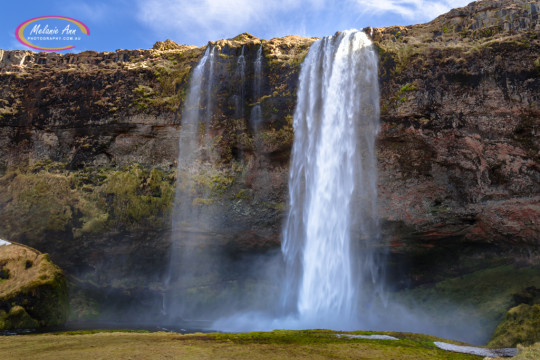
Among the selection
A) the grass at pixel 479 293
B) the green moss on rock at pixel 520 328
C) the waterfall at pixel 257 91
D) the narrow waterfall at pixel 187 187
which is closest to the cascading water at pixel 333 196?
the waterfall at pixel 257 91

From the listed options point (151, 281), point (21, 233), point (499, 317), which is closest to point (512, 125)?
point (499, 317)

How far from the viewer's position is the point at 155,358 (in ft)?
28.2

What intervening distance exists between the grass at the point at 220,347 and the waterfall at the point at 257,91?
44.1 ft

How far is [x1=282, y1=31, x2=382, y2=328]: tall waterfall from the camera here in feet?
67.5

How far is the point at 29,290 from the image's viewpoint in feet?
54.1

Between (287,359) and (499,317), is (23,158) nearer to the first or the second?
(287,359)

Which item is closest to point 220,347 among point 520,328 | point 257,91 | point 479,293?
point 520,328

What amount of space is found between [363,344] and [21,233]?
69.2ft

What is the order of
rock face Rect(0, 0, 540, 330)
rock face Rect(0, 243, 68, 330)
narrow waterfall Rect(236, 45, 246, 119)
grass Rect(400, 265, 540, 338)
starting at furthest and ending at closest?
narrow waterfall Rect(236, 45, 246, 119) < rock face Rect(0, 0, 540, 330) < grass Rect(400, 265, 540, 338) < rock face Rect(0, 243, 68, 330)

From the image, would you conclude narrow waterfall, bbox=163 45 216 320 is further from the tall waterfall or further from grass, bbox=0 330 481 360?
grass, bbox=0 330 481 360

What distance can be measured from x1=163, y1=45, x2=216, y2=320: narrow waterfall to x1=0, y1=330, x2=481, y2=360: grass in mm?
11487

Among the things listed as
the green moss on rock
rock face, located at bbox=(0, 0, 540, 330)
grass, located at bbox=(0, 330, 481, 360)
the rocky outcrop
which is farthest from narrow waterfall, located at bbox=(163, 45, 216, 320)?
the green moss on rock

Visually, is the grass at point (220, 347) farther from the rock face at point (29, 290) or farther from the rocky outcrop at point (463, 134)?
the rocky outcrop at point (463, 134)

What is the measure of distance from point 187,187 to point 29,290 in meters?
9.70
